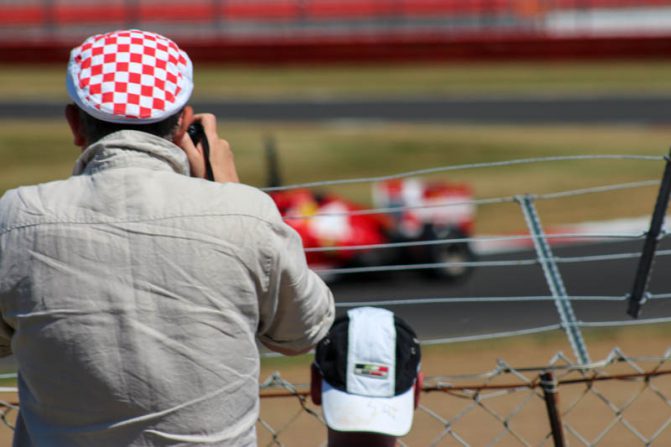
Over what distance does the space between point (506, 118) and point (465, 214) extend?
7.61m

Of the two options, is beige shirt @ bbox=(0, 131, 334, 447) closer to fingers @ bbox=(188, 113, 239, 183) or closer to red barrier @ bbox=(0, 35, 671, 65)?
fingers @ bbox=(188, 113, 239, 183)

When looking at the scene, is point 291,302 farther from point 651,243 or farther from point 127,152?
point 651,243

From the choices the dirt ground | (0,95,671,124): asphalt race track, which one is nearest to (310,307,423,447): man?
the dirt ground

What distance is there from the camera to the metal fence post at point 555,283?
10.0 feet

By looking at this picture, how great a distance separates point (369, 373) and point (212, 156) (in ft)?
1.72

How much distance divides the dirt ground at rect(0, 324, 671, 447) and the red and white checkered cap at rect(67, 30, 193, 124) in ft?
6.11

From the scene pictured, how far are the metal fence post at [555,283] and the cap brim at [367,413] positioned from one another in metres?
1.25

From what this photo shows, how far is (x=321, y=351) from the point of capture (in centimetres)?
197

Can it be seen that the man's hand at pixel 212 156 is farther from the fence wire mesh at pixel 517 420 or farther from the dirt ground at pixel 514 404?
the fence wire mesh at pixel 517 420

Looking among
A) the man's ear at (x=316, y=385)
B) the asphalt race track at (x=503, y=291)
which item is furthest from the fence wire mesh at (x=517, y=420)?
the man's ear at (x=316, y=385)

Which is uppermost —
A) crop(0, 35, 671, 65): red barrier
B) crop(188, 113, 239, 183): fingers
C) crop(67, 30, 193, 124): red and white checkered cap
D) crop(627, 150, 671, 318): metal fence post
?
crop(67, 30, 193, 124): red and white checkered cap

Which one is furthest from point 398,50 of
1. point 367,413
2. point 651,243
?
point 367,413

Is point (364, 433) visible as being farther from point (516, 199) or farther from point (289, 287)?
point (516, 199)

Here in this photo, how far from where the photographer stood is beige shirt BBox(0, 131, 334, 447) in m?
1.71
